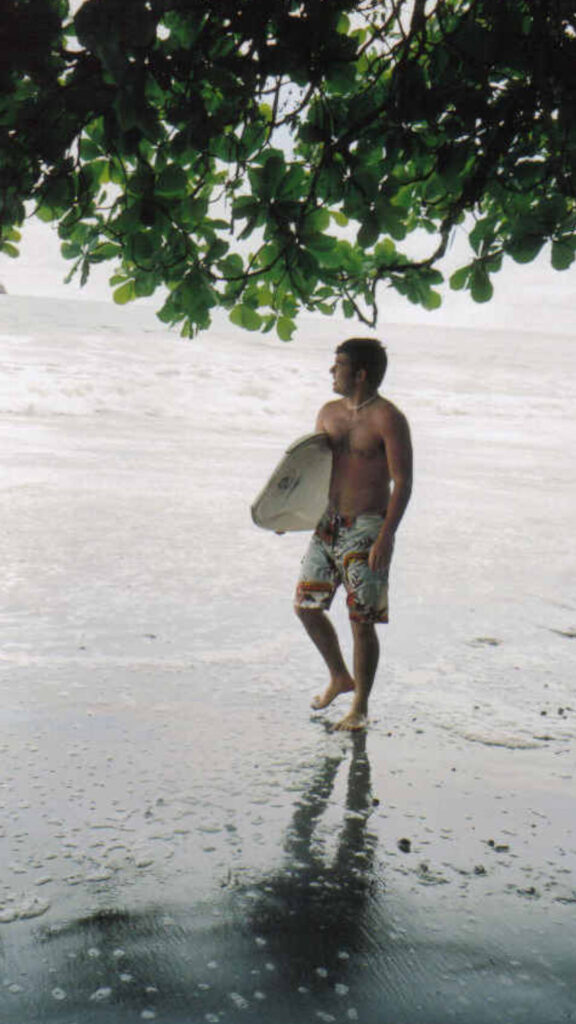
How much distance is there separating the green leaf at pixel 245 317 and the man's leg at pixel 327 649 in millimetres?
1255

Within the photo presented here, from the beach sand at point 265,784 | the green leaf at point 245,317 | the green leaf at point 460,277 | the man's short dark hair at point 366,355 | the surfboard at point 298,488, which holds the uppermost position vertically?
the green leaf at point 460,277

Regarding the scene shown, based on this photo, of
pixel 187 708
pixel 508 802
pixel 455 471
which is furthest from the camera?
pixel 455 471

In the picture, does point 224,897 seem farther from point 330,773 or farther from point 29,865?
point 330,773

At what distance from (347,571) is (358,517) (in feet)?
0.78

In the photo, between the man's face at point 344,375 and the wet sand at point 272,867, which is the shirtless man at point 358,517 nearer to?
the man's face at point 344,375

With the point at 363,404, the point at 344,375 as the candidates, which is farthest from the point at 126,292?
the point at 363,404

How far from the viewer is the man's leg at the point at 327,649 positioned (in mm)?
4922

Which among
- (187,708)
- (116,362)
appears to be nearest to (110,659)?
(187,708)

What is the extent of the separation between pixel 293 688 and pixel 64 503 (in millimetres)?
5730

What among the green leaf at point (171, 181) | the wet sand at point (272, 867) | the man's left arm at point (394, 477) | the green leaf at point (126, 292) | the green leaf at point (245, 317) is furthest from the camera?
the man's left arm at point (394, 477)

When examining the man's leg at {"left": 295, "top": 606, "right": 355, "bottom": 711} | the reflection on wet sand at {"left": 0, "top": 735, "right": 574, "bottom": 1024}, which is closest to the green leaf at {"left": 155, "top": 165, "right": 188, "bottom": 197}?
the man's leg at {"left": 295, "top": 606, "right": 355, "bottom": 711}

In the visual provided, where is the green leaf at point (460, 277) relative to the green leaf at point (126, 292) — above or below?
above

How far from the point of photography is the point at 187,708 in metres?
4.86

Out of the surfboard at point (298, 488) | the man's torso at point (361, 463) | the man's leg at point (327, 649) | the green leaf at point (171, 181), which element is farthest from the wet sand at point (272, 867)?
the green leaf at point (171, 181)
